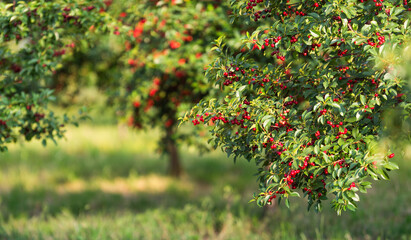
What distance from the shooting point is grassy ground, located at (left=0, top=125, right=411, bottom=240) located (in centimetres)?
655

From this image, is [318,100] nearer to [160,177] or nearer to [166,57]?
[166,57]

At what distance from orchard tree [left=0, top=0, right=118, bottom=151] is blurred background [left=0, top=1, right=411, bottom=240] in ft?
0.83

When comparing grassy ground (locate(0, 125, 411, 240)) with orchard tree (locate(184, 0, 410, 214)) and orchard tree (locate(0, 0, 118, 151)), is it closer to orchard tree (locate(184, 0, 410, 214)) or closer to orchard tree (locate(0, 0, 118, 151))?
orchard tree (locate(0, 0, 118, 151))

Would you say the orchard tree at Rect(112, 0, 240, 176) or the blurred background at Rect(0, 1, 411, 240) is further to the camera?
the blurred background at Rect(0, 1, 411, 240)

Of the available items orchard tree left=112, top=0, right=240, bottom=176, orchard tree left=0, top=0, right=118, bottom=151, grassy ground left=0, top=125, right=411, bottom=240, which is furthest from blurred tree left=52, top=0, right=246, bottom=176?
grassy ground left=0, top=125, right=411, bottom=240

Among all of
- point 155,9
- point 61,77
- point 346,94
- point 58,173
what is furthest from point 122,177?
point 346,94

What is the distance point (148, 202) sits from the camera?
9.07 meters

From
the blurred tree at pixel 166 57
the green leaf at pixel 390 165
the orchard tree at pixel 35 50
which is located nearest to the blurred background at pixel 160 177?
the blurred tree at pixel 166 57

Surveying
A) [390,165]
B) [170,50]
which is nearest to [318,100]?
[390,165]

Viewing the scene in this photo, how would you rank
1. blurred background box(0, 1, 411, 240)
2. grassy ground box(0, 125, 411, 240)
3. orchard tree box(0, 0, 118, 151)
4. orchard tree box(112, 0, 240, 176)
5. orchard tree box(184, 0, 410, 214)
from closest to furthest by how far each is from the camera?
orchard tree box(184, 0, 410, 214)
orchard tree box(0, 0, 118, 151)
orchard tree box(112, 0, 240, 176)
blurred background box(0, 1, 411, 240)
grassy ground box(0, 125, 411, 240)

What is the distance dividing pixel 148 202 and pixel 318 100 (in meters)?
6.48

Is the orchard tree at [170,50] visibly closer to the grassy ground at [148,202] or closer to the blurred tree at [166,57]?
the blurred tree at [166,57]

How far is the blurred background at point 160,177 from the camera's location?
614cm

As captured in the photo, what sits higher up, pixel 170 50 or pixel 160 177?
pixel 170 50
